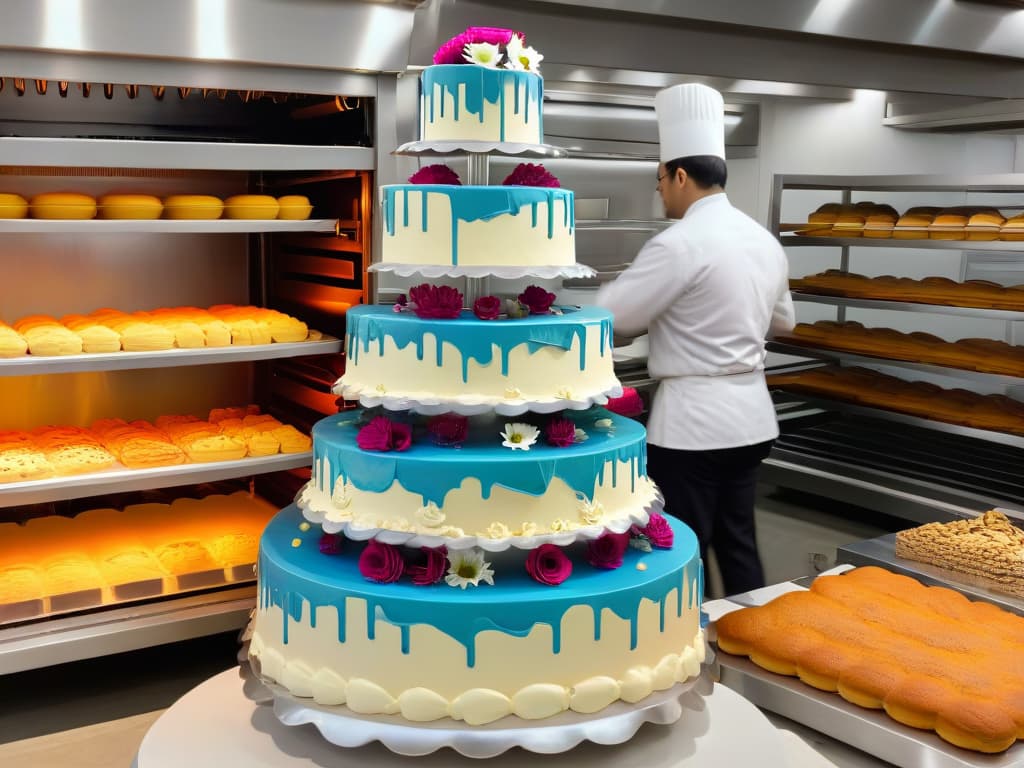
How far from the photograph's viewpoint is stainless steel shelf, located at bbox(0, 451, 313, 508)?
2779 millimetres

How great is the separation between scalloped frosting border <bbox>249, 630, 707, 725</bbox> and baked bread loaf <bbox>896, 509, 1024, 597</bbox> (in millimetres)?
1101

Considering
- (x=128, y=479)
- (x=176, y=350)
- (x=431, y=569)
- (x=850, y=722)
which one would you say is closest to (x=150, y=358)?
(x=176, y=350)

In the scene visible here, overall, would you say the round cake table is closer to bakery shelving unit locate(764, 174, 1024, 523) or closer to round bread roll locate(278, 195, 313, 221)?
round bread roll locate(278, 195, 313, 221)

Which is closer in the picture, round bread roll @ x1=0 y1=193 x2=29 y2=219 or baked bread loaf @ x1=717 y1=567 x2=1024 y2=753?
baked bread loaf @ x1=717 y1=567 x2=1024 y2=753

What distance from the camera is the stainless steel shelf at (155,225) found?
275 centimetres

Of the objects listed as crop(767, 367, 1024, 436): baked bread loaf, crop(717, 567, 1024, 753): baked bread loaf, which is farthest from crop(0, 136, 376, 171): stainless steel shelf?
crop(767, 367, 1024, 436): baked bread loaf

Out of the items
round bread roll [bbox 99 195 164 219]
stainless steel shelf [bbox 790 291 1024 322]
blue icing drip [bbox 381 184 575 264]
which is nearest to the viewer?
blue icing drip [bbox 381 184 575 264]

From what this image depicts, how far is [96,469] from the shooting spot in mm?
2912

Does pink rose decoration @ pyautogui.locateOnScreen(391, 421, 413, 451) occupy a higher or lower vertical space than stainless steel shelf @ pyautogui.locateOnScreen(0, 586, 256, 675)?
higher

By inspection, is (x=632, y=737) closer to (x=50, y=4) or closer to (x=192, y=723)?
(x=192, y=723)

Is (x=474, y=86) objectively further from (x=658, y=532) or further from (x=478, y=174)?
(x=658, y=532)

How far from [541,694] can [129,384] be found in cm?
244

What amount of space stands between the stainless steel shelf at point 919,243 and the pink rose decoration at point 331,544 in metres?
2.90

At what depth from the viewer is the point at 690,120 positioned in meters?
3.00
